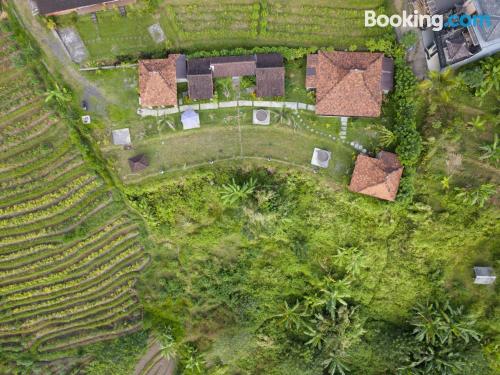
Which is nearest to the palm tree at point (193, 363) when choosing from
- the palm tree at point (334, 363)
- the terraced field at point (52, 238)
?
the terraced field at point (52, 238)

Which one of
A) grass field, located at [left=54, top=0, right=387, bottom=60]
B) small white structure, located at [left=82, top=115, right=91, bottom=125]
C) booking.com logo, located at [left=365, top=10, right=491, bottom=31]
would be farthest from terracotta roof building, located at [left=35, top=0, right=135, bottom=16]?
booking.com logo, located at [left=365, top=10, right=491, bottom=31]

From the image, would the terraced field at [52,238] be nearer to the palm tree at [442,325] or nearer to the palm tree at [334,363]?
the palm tree at [334,363]

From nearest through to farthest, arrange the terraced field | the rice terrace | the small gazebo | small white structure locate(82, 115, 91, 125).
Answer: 1. the rice terrace
2. the small gazebo
3. small white structure locate(82, 115, 91, 125)
4. the terraced field

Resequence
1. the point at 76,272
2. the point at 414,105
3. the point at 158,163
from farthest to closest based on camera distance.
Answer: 1. the point at 76,272
2. the point at 158,163
3. the point at 414,105


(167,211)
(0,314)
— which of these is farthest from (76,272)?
(167,211)

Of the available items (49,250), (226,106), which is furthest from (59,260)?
(226,106)

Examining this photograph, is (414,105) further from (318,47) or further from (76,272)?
(76,272)

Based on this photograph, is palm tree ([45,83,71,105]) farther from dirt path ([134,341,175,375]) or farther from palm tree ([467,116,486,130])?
palm tree ([467,116,486,130])
